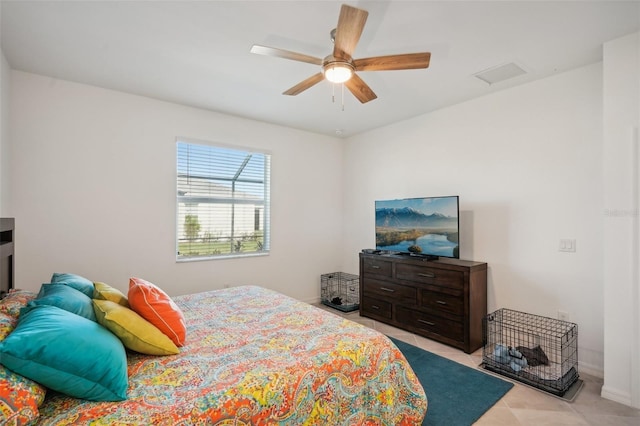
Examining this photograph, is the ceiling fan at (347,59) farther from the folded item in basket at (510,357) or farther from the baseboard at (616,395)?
the baseboard at (616,395)

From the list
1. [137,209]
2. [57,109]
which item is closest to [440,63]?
[137,209]

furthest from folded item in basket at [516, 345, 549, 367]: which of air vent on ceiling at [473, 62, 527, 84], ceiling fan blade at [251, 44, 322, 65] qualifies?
ceiling fan blade at [251, 44, 322, 65]

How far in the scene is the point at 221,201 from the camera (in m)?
4.19

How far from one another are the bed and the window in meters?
1.85

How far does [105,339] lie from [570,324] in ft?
11.5

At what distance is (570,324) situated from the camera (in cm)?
285

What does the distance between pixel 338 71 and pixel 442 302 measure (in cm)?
252

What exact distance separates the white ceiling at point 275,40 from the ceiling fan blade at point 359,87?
1.04 feet

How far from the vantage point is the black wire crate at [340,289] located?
15.6ft

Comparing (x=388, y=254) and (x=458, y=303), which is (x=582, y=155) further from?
(x=388, y=254)

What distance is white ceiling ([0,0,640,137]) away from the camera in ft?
6.73

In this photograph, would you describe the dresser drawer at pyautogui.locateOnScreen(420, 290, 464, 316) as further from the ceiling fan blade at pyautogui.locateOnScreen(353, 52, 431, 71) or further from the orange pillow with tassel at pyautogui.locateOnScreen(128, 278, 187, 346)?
the orange pillow with tassel at pyautogui.locateOnScreen(128, 278, 187, 346)

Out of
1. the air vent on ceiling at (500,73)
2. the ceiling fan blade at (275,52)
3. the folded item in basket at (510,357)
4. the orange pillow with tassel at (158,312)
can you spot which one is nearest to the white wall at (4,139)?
the orange pillow with tassel at (158,312)

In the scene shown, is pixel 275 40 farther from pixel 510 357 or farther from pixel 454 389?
pixel 510 357
